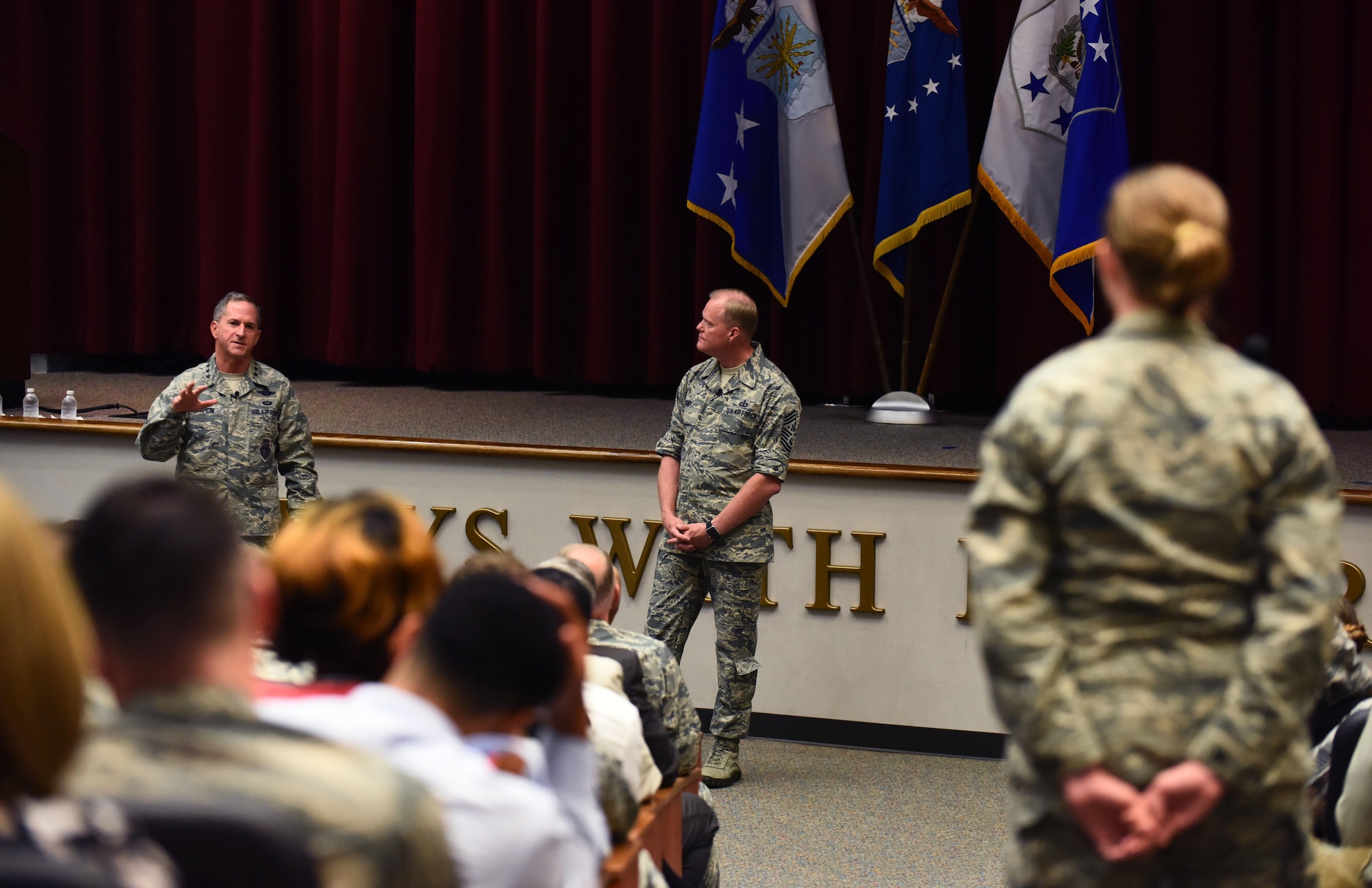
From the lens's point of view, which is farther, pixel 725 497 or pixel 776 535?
pixel 776 535

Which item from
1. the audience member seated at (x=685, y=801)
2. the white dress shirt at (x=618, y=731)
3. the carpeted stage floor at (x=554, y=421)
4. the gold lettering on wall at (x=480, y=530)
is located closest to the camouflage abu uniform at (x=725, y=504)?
the carpeted stage floor at (x=554, y=421)

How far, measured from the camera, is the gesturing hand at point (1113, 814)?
4.47 feet

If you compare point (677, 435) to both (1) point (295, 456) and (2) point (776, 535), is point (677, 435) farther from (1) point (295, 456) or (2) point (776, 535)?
(1) point (295, 456)

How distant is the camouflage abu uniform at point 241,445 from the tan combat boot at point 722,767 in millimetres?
1394

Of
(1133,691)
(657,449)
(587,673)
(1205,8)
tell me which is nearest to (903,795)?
(657,449)

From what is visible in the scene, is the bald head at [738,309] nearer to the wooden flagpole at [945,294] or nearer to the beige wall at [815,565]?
the beige wall at [815,565]

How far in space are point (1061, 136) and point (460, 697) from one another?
13.8 ft

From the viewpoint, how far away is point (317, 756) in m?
0.93

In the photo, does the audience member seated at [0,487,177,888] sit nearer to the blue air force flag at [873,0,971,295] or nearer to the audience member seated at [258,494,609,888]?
the audience member seated at [258,494,609,888]

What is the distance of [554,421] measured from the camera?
16.6 feet

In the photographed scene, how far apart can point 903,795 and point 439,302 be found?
332 centimetres

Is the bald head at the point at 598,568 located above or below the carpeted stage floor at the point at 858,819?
above

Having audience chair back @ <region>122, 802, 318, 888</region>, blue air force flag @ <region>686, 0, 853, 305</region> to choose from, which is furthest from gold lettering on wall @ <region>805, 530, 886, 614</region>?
audience chair back @ <region>122, 802, 318, 888</region>

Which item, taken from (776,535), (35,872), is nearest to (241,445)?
(776,535)
